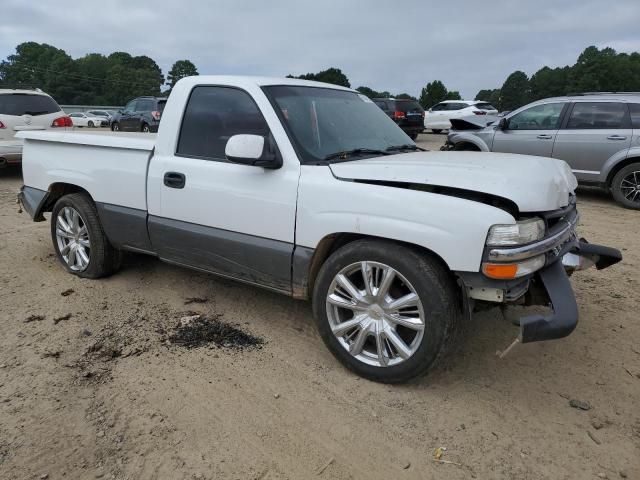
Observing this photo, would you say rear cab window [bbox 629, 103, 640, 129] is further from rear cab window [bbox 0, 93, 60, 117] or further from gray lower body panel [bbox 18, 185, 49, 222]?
rear cab window [bbox 0, 93, 60, 117]

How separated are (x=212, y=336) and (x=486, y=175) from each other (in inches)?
86.6

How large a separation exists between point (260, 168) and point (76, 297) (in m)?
2.21

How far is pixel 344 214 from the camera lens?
9.75 feet

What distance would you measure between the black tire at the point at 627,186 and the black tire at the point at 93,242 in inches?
306

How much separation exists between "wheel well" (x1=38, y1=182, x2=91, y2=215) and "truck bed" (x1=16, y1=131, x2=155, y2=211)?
6 centimetres

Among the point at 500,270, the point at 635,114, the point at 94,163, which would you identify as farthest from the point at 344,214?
the point at 635,114

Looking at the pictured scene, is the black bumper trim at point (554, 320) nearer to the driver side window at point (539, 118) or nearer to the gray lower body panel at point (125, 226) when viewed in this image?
the gray lower body panel at point (125, 226)

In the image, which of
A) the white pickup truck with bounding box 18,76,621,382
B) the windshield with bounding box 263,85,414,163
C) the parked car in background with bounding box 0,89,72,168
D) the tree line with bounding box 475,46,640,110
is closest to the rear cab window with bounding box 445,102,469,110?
the parked car in background with bounding box 0,89,72,168

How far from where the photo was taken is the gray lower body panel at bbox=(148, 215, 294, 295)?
3.32 meters

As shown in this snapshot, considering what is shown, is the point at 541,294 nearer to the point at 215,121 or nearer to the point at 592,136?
the point at 215,121

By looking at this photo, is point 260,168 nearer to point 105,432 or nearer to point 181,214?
point 181,214

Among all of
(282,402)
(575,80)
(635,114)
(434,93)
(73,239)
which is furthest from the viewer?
(575,80)

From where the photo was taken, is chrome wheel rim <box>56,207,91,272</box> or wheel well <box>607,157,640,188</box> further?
wheel well <box>607,157,640,188</box>

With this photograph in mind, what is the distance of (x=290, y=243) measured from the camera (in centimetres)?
→ 325
